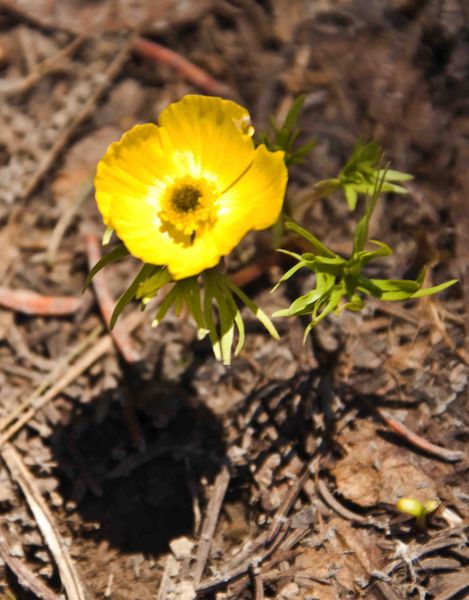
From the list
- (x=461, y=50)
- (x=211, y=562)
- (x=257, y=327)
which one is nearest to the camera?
(x=211, y=562)

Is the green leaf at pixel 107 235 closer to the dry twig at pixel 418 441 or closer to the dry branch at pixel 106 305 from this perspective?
the dry branch at pixel 106 305

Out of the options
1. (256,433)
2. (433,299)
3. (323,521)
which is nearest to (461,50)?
(433,299)

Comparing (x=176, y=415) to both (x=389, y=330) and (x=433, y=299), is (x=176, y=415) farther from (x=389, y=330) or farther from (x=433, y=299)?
(x=433, y=299)

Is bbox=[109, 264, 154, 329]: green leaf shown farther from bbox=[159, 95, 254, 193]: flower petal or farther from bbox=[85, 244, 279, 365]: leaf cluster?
bbox=[159, 95, 254, 193]: flower petal

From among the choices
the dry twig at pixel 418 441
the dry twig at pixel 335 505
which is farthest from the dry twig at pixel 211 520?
the dry twig at pixel 418 441

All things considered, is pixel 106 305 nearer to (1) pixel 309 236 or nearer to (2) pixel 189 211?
(2) pixel 189 211

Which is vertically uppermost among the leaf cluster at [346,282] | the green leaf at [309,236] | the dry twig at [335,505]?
the green leaf at [309,236]

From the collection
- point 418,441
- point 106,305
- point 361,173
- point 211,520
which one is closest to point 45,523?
Answer: point 211,520
